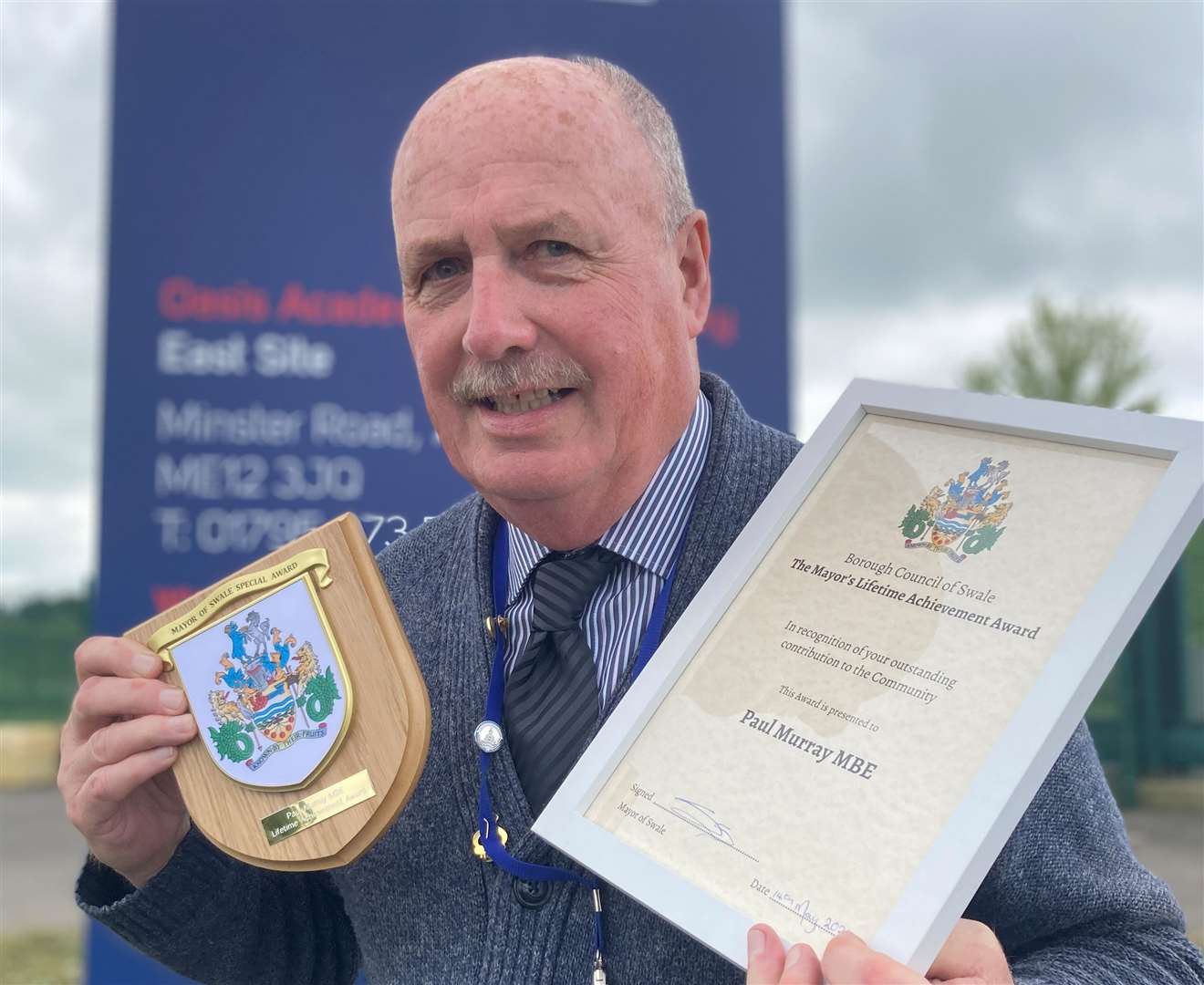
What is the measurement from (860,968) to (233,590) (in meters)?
0.83

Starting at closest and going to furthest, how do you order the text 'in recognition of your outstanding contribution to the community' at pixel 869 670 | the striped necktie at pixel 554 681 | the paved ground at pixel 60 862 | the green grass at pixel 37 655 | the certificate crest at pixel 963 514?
the text 'in recognition of your outstanding contribution to the community' at pixel 869 670 < the certificate crest at pixel 963 514 < the striped necktie at pixel 554 681 < the paved ground at pixel 60 862 < the green grass at pixel 37 655

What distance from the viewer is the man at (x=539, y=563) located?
122cm

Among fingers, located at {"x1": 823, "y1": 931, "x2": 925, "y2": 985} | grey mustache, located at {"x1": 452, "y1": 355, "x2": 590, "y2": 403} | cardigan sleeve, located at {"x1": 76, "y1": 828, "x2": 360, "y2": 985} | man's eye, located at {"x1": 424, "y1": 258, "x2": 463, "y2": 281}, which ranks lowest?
cardigan sleeve, located at {"x1": 76, "y1": 828, "x2": 360, "y2": 985}

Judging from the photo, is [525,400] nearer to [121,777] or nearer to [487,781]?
[487,781]

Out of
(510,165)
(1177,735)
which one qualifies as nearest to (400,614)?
(510,165)

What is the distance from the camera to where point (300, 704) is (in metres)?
1.22

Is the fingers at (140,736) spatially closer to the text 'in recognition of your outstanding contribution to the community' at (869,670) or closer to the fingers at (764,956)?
the text 'in recognition of your outstanding contribution to the community' at (869,670)

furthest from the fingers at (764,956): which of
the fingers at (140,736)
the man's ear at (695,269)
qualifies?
the man's ear at (695,269)

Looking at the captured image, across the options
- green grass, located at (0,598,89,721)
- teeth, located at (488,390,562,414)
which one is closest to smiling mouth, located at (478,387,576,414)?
teeth, located at (488,390,562,414)

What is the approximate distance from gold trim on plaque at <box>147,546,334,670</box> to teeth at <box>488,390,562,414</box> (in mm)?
278

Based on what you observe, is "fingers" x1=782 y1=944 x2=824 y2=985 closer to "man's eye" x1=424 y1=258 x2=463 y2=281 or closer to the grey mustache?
the grey mustache

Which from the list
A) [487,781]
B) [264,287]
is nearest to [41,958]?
[264,287]

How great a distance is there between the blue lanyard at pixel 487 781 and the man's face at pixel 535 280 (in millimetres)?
177
